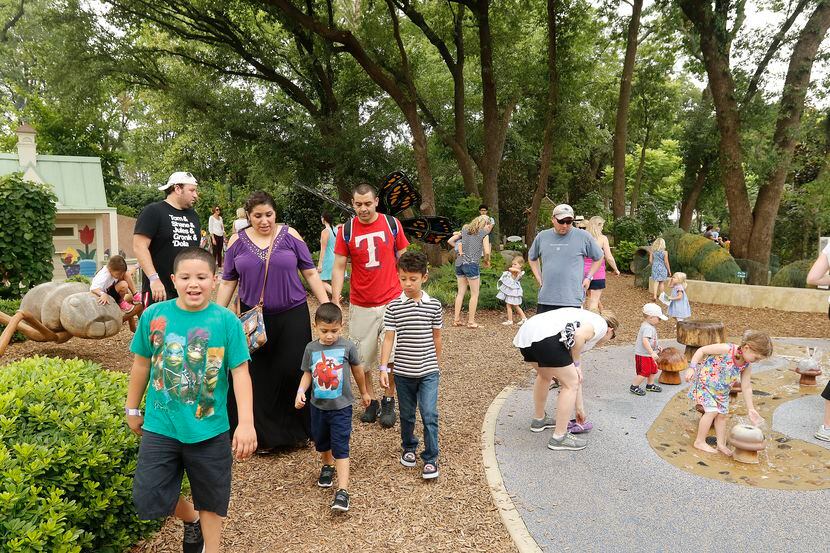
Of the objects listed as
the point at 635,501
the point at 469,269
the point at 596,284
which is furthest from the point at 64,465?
the point at 469,269

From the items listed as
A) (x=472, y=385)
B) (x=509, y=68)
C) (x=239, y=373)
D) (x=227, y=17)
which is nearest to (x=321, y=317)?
(x=239, y=373)

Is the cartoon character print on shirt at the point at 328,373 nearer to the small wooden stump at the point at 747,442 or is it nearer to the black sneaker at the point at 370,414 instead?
the black sneaker at the point at 370,414

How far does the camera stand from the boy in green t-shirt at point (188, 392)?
249cm

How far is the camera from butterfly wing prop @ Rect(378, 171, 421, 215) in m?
8.23

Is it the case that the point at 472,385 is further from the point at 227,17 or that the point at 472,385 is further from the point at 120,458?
the point at 227,17

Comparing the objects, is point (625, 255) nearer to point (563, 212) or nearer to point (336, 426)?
point (563, 212)

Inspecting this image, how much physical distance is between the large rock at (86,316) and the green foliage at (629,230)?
15.7 meters

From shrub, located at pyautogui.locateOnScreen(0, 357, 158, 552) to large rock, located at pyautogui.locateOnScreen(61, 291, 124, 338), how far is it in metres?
3.00

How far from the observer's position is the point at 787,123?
12.3 m

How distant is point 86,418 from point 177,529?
3.14 feet

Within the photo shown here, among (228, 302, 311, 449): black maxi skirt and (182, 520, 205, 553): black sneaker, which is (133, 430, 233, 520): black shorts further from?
(228, 302, 311, 449): black maxi skirt

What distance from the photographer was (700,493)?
143 inches

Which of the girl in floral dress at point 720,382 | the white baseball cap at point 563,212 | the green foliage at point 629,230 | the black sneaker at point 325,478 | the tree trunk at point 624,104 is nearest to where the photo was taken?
the black sneaker at point 325,478

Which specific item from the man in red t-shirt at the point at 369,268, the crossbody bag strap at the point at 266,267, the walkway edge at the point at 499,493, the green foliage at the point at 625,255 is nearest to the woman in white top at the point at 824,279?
the walkway edge at the point at 499,493
